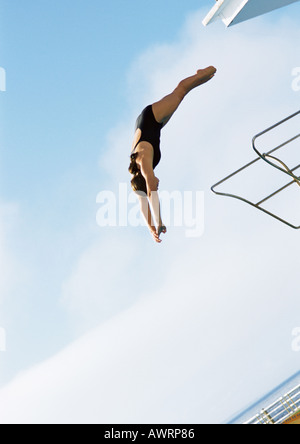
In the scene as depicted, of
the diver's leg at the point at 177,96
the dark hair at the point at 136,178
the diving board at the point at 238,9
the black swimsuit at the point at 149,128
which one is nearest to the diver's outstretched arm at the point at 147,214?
the dark hair at the point at 136,178

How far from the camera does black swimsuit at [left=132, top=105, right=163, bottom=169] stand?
3799 mm

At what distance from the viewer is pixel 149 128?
382 cm

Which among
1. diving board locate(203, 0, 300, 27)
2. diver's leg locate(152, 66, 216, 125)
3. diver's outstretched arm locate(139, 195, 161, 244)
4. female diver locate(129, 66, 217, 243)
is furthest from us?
diving board locate(203, 0, 300, 27)

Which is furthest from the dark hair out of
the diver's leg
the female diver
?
the diver's leg

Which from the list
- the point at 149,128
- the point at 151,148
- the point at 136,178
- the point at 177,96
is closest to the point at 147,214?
the point at 136,178

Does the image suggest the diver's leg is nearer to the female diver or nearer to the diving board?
the female diver

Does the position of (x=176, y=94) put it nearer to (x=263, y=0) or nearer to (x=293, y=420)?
(x=263, y=0)

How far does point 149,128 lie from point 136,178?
39cm

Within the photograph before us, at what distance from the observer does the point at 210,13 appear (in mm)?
5949

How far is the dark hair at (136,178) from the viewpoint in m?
3.78
